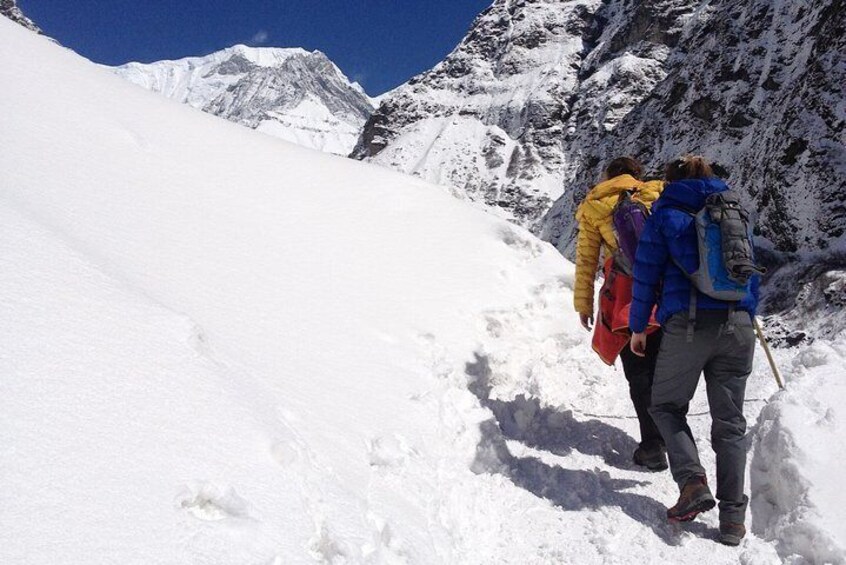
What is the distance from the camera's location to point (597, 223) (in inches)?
160

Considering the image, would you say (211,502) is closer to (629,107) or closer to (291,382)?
(291,382)

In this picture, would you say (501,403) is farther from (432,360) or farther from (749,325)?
(749,325)

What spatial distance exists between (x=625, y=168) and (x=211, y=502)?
3518 millimetres

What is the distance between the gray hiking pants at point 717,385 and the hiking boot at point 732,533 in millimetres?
28

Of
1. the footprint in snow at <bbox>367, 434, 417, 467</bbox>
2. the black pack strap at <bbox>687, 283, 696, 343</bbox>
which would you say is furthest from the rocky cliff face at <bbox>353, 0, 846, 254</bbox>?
the footprint in snow at <bbox>367, 434, 417, 467</bbox>

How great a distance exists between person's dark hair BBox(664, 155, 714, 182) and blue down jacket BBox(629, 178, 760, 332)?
0.09 m

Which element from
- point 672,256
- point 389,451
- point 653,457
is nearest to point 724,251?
point 672,256

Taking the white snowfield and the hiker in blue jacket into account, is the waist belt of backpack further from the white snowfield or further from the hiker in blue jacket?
the white snowfield

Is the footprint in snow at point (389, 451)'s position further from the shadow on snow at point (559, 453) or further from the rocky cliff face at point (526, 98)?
the rocky cliff face at point (526, 98)

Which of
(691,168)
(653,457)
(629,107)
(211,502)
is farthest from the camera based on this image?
(629,107)

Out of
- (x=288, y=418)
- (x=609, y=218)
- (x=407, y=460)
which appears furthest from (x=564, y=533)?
(x=609, y=218)

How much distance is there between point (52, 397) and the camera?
1973mm

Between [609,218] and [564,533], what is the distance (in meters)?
2.11

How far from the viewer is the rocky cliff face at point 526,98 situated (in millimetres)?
86375
